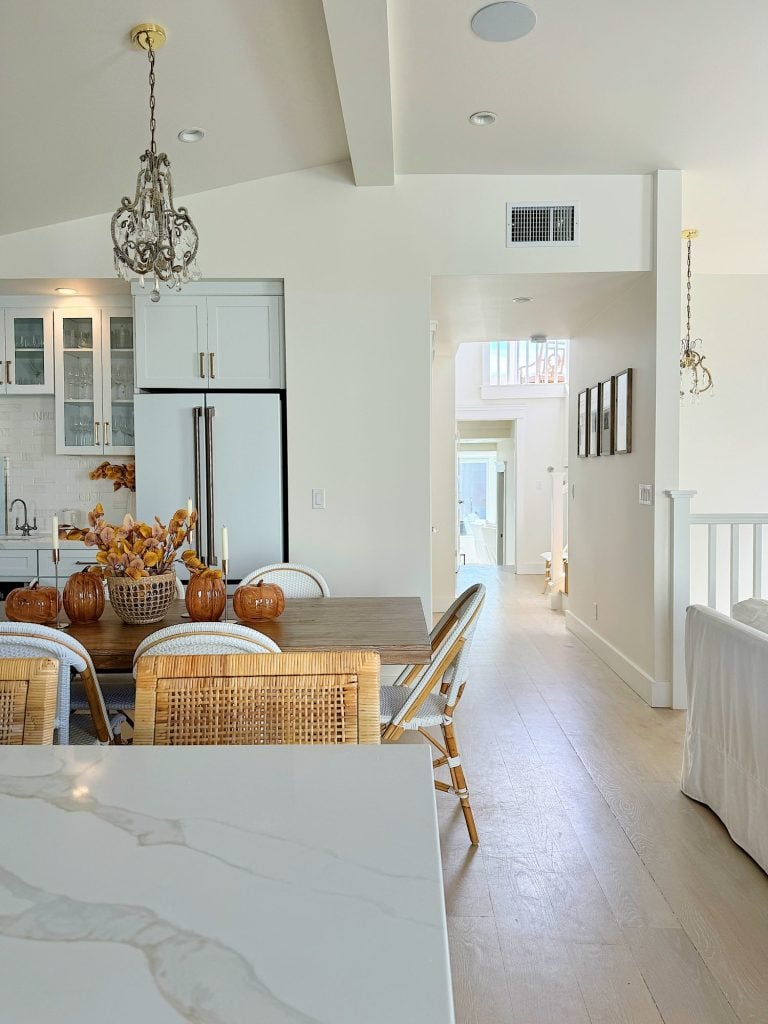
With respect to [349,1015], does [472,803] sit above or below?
below

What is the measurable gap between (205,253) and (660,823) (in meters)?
3.45

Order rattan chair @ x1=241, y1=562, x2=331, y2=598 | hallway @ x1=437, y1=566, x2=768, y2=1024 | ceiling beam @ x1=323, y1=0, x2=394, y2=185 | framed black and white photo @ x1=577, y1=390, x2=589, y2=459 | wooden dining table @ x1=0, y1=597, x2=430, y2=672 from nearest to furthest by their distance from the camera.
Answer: hallway @ x1=437, y1=566, x2=768, y2=1024
wooden dining table @ x1=0, y1=597, x2=430, y2=672
ceiling beam @ x1=323, y1=0, x2=394, y2=185
rattan chair @ x1=241, y1=562, x2=331, y2=598
framed black and white photo @ x1=577, y1=390, x2=589, y2=459

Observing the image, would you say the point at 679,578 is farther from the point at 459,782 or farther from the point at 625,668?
the point at 459,782

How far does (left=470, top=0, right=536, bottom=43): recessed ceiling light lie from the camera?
2725 mm

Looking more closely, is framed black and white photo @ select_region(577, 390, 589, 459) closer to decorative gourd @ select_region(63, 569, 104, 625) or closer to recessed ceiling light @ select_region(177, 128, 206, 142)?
recessed ceiling light @ select_region(177, 128, 206, 142)

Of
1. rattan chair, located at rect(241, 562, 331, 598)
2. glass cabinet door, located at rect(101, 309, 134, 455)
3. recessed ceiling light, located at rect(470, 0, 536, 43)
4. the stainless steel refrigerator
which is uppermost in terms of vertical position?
recessed ceiling light, located at rect(470, 0, 536, 43)

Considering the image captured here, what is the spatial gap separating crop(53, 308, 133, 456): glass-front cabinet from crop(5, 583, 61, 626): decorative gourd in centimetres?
199

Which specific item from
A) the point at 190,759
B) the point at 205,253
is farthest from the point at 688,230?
the point at 190,759

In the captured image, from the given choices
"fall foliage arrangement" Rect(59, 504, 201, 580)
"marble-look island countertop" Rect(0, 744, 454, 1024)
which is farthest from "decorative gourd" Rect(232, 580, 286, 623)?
"marble-look island countertop" Rect(0, 744, 454, 1024)

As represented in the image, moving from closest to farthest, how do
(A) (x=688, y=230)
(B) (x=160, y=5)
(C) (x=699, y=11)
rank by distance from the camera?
(B) (x=160, y=5), (C) (x=699, y=11), (A) (x=688, y=230)

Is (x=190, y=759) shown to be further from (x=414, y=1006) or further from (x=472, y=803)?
(x=472, y=803)

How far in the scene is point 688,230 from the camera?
501cm

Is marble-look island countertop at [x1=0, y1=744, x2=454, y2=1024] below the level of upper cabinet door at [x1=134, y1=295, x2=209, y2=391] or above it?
below

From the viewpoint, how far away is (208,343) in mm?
4176
